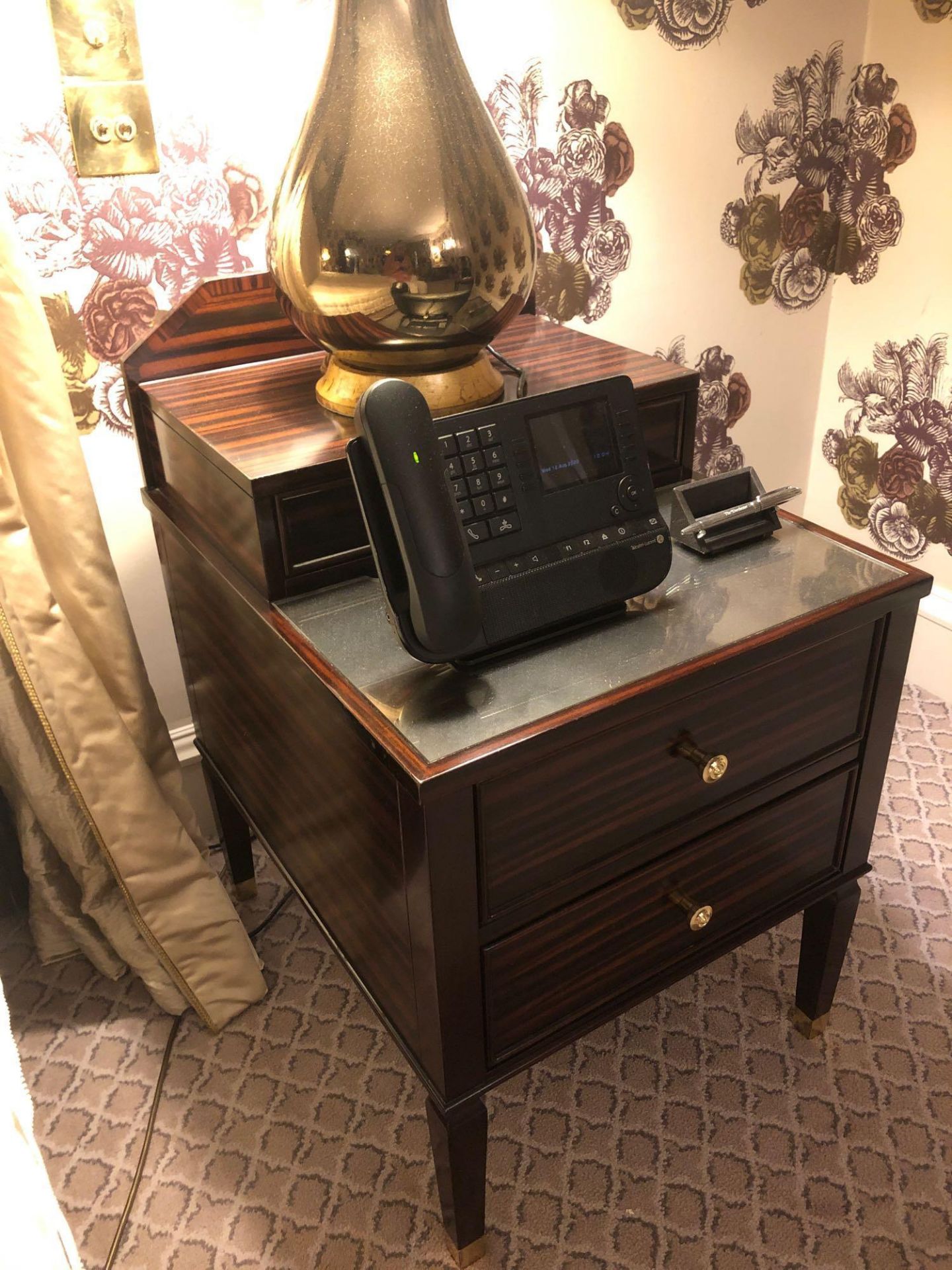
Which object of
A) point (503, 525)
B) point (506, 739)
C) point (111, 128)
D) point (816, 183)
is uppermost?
point (111, 128)

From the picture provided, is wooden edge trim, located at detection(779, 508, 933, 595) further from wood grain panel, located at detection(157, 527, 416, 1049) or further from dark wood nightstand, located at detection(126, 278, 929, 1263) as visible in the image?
wood grain panel, located at detection(157, 527, 416, 1049)

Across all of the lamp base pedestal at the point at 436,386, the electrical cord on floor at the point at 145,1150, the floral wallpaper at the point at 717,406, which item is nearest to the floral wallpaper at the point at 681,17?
the floral wallpaper at the point at 717,406

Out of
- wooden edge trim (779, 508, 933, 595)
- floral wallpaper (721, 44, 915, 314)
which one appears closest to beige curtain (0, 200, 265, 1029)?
wooden edge trim (779, 508, 933, 595)

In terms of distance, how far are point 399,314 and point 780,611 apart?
16.4 inches

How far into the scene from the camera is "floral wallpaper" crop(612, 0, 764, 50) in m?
1.42

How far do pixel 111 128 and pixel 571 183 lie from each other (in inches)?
24.7

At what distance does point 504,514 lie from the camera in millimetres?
850

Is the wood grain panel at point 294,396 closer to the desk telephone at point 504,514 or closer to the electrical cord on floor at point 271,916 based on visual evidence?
the desk telephone at point 504,514

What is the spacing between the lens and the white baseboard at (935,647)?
1.83m

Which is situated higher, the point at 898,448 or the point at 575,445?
the point at 575,445

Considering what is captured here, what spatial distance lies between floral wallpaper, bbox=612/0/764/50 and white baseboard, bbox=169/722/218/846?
1.14 metres

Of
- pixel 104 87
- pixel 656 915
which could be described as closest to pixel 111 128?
pixel 104 87

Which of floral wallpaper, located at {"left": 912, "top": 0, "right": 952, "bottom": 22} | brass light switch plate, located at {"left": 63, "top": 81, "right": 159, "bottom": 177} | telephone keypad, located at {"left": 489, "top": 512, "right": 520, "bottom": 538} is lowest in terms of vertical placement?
telephone keypad, located at {"left": 489, "top": 512, "right": 520, "bottom": 538}

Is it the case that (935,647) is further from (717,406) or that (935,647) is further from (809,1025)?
(809,1025)
